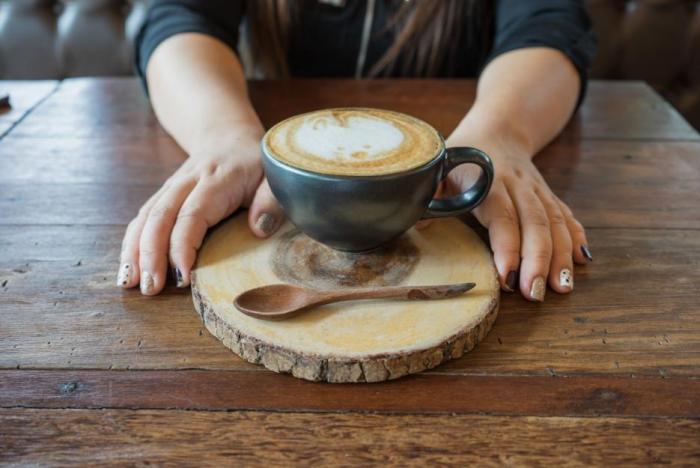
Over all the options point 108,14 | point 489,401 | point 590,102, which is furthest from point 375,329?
point 108,14

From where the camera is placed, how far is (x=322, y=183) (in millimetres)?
507

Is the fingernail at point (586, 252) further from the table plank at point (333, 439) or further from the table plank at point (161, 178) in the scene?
the table plank at point (333, 439)

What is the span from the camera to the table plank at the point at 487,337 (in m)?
0.50

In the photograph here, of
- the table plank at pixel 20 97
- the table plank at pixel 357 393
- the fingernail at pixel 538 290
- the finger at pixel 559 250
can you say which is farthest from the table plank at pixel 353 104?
the table plank at pixel 357 393

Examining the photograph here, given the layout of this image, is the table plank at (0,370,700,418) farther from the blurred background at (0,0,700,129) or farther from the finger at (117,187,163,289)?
the blurred background at (0,0,700,129)

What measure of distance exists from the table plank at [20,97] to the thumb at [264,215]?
1.59 ft

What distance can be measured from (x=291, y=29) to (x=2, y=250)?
67cm

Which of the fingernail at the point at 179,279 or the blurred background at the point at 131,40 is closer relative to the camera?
the fingernail at the point at 179,279

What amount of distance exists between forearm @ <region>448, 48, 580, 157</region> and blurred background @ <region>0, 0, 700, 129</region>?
76 cm

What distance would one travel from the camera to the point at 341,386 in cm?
48

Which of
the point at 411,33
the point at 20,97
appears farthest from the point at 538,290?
the point at 20,97

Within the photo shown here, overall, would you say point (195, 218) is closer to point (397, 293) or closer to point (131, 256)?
point (131, 256)

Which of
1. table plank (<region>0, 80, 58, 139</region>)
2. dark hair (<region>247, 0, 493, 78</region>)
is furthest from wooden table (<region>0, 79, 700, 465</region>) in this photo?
dark hair (<region>247, 0, 493, 78</region>)

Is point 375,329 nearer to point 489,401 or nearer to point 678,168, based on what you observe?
point 489,401
